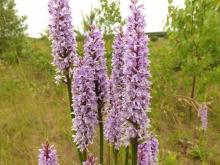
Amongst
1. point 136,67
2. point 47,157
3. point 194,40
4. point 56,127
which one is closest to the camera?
point 136,67

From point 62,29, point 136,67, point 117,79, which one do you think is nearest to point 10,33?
point 62,29

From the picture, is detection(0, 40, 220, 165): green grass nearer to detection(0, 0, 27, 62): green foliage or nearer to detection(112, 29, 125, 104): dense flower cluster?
detection(0, 0, 27, 62): green foliage

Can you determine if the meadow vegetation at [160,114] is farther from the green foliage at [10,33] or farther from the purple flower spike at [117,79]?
the purple flower spike at [117,79]

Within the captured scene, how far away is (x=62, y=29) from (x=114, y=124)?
3.44 feet

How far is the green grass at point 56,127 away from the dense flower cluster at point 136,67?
10.9ft

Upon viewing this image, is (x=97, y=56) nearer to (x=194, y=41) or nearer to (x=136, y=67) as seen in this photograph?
(x=136, y=67)

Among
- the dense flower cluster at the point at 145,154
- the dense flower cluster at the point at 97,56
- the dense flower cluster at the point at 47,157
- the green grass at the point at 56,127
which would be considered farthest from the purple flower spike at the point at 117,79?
the green grass at the point at 56,127

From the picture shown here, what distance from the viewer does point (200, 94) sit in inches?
378

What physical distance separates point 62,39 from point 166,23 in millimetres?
5551

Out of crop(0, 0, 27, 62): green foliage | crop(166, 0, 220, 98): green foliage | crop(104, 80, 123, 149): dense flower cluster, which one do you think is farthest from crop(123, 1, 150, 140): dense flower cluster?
crop(0, 0, 27, 62): green foliage

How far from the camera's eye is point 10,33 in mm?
12656

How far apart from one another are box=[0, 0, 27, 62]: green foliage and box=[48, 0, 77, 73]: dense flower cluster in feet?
26.3

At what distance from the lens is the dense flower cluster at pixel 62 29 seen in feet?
14.7

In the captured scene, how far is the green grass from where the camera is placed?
7.95m
